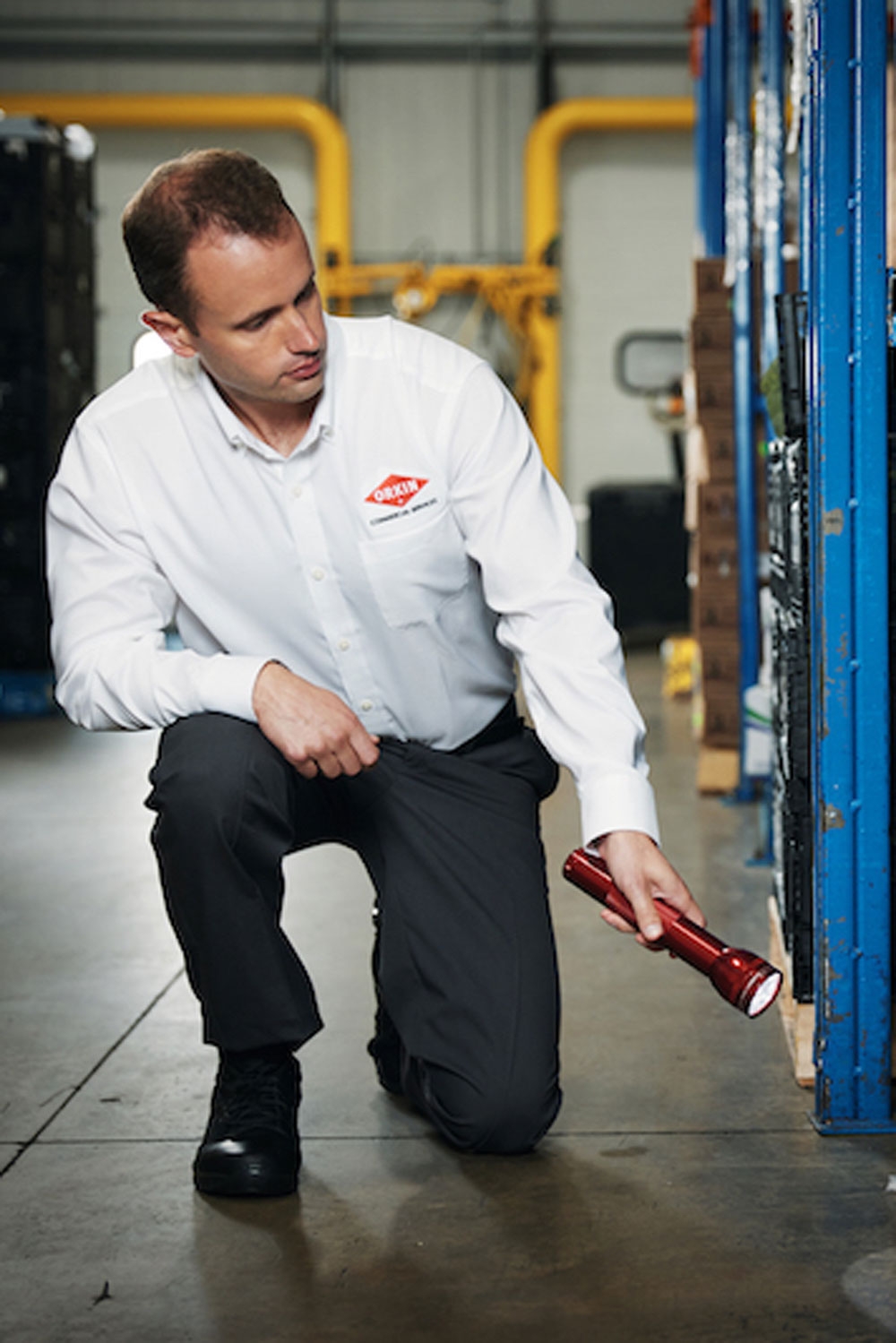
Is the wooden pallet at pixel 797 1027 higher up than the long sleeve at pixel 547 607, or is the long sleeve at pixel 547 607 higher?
the long sleeve at pixel 547 607

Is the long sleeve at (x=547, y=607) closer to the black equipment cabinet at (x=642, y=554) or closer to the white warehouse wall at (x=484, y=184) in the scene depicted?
the black equipment cabinet at (x=642, y=554)

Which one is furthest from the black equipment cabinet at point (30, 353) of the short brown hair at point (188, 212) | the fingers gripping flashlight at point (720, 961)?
the fingers gripping flashlight at point (720, 961)

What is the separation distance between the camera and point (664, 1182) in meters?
2.08

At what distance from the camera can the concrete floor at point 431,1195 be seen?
1.74m

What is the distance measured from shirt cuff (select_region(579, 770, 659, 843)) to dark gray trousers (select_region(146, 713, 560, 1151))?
14.6 inches

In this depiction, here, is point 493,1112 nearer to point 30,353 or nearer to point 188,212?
point 188,212

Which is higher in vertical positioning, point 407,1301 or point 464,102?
point 464,102

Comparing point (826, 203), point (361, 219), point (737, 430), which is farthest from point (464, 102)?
point (826, 203)

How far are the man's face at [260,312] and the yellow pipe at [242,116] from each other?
8633 millimetres

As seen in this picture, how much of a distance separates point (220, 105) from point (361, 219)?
118 cm

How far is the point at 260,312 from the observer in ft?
6.61

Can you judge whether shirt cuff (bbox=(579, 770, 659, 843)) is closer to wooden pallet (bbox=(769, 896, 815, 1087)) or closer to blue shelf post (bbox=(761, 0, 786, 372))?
wooden pallet (bbox=(769, 896, 815, 1087))

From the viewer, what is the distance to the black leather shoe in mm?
2062

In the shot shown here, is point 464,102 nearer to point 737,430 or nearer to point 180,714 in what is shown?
point 737,430
